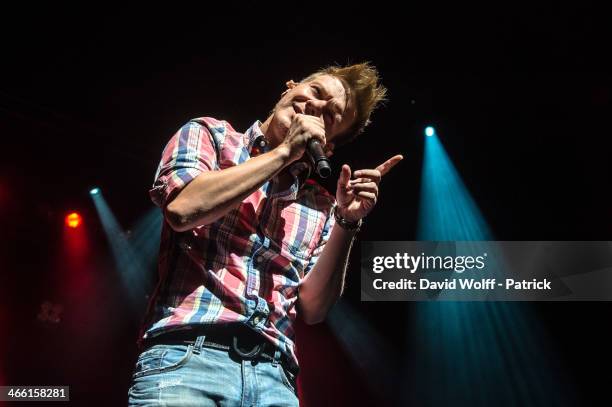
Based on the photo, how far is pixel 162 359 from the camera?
95cm

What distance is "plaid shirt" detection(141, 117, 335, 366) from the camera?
1.03m

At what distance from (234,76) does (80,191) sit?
2.55m

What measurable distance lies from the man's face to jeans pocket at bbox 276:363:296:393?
1.91 feet

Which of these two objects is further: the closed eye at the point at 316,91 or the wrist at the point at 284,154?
the closed eye at the point at 316,91

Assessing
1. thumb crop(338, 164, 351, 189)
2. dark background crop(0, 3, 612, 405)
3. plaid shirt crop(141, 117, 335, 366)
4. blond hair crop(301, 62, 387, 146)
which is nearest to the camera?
plaid shirt crop(141, 117, 335, 366)

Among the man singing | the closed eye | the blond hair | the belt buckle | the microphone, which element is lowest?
the belt buckle

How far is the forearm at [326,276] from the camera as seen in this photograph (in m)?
1.33

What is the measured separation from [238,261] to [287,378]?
Result: 28 cm

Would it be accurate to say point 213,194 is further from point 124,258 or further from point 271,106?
point 124,258

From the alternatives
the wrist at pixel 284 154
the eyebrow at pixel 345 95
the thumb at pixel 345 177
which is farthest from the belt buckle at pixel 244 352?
the eyebrow at pixel 345 95

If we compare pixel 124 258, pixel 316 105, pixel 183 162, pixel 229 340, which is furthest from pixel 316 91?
pixel 124 258

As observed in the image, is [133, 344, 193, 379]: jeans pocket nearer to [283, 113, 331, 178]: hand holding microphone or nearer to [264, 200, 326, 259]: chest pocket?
[264, 200, 326, 259]: chest pocket

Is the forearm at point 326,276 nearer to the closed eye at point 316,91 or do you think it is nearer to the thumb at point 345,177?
the thumb at point 345,177

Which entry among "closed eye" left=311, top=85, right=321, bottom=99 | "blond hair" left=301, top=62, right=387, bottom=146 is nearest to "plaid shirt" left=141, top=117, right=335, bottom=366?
"closed eye" left=311, top=85, right=321, bottom=99
